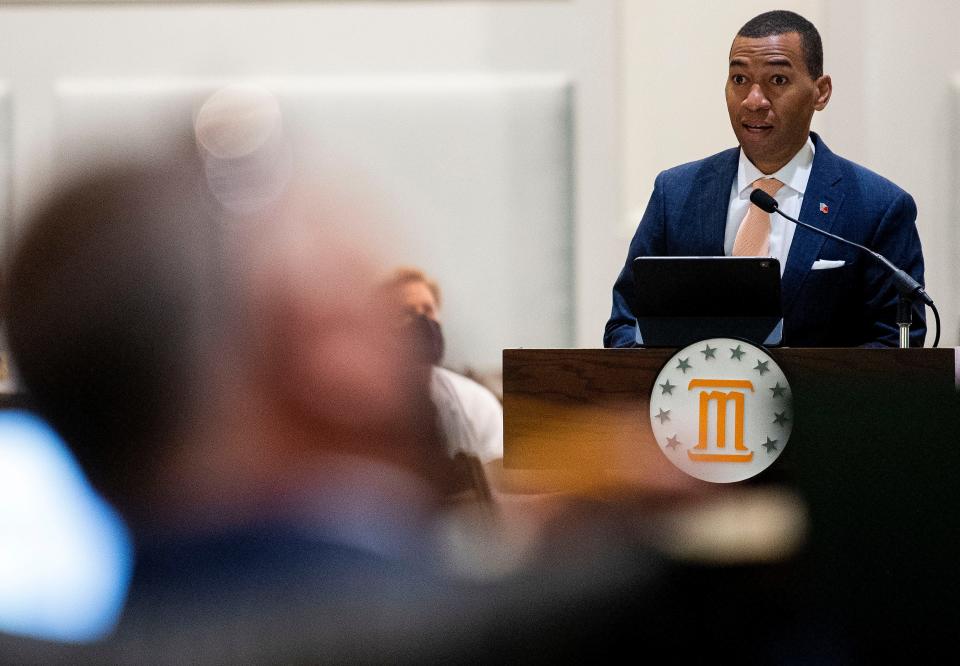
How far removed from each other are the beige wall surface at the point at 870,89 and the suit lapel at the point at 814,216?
2.05m

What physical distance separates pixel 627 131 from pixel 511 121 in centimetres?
43

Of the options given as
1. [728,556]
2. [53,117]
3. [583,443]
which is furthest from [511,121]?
[728,556]

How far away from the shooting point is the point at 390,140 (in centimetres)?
433

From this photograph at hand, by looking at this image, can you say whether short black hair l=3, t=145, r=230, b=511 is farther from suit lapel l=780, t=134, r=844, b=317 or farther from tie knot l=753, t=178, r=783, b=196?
tie knot l=753, t=178, r=783, b=196

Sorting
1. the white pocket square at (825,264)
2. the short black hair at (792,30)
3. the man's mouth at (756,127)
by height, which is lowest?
the white pocket square at (825,264)

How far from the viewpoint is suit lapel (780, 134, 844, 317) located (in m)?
1.91

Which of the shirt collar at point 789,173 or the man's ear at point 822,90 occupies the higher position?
the man's ear at point 822,90

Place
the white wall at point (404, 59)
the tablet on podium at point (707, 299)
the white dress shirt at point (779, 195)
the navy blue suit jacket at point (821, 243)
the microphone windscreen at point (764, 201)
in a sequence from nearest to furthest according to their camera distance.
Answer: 1. the tablet on podium at point (707, 299)
2. the microphone windscreen at point (764, 201)
3. the navy blue suit jacket at point (821, 243)
4. the white dress shirt at point (779, 195)
5. the white wall at point (404, 59)

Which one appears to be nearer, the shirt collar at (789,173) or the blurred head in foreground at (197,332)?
the blurred head in foreground at (197,332)

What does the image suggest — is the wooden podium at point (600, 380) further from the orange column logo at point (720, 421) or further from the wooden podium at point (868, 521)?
the wooden podium at point (868, 521)

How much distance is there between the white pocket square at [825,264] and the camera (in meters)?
1.88

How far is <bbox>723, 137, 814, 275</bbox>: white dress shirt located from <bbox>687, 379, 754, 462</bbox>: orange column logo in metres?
0.73

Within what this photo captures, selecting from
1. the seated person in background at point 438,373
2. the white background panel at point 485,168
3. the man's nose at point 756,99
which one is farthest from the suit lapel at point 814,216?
the white background panel at point 485,168

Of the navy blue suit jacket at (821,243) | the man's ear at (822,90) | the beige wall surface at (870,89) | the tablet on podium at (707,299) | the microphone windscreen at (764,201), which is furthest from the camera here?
the beige wall surface at (870,89)
